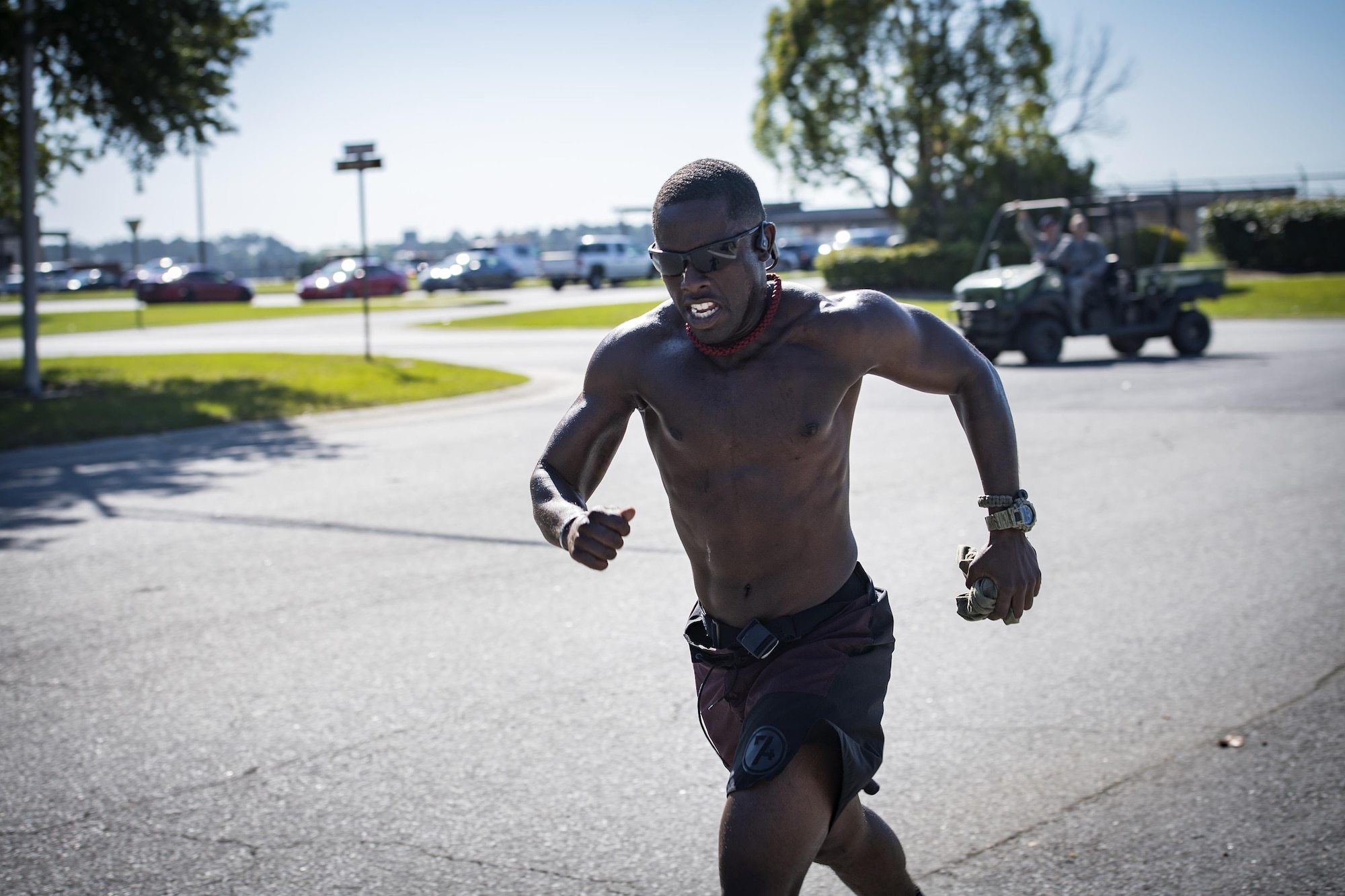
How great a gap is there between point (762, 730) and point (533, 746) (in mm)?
2098

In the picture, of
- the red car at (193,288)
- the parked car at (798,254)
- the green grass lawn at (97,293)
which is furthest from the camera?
the green grass lawn at (97,293)

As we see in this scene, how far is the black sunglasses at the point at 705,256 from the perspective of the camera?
2.72 m

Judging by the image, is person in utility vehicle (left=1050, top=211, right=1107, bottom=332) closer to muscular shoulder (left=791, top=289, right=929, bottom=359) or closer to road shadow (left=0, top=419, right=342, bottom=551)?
road shadow (left=0, top=419, right=342, bottom=551)

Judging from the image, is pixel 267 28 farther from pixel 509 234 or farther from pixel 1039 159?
pixel 509 234

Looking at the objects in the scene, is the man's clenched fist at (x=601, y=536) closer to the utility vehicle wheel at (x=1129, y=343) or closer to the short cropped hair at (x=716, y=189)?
the short cropped hair at (x=716, y=189)

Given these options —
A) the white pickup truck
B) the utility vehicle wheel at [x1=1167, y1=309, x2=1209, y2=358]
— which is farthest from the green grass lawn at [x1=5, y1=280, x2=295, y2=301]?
the utility vehicle wheel at [x1=1167, y1=309, x2=1209, y2=358]

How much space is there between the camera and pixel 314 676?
530 centimetres

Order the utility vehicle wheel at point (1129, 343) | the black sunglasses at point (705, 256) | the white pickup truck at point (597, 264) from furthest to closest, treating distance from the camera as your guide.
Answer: the white pickup truck at point (597, 264), the utility vehicle wheel at point (1129, 343), the black sunglasses at point (705, 256)

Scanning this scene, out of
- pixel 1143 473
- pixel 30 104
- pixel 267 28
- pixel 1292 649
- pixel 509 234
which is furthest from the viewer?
pixel 509 234

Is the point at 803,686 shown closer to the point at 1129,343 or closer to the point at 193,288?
the point at 1129,343

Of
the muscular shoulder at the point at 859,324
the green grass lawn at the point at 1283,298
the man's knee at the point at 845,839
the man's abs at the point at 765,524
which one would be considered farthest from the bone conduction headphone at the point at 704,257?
the green grass lawn at the point at 1283,298

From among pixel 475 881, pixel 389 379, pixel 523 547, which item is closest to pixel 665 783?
pixel 475 881

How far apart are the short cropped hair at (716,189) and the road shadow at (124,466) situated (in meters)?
6.42

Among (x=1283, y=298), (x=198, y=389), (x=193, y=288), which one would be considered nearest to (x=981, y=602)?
(x=198, y=389)
